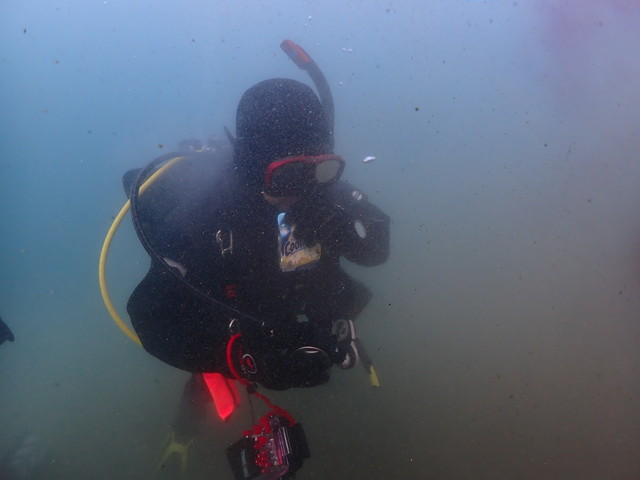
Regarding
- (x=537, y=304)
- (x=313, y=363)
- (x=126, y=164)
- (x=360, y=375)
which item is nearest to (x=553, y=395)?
(x=537, y=304)

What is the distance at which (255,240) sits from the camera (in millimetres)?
2025

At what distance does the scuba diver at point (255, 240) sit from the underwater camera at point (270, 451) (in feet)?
0.91

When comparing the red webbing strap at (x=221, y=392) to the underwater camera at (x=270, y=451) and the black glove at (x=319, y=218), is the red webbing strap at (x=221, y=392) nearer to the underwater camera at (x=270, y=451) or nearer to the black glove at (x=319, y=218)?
the underwater camera at (x=270, y=451)

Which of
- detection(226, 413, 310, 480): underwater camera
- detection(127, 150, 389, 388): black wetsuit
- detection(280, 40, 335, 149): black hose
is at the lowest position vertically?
detection(226, 413, 310, 480): underwater camera

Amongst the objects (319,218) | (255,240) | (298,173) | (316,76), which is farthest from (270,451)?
(316,76)

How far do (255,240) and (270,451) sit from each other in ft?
3.83

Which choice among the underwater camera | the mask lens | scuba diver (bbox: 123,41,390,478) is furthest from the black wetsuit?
the underwater camera

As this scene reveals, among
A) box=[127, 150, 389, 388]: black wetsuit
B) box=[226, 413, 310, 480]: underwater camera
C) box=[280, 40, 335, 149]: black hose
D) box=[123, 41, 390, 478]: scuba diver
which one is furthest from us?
box=[280, 40, 335, 149]: black hose

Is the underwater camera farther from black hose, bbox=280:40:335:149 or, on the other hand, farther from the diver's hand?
black hose, bbox=280:40:335:149

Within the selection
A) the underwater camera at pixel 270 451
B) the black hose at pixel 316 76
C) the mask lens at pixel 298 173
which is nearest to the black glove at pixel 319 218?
the mask lens at pixel 298 173

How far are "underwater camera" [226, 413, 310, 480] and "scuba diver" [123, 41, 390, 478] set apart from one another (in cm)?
28

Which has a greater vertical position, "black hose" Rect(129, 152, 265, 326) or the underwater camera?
"black hose" Rect(129, 152, 265, 326)

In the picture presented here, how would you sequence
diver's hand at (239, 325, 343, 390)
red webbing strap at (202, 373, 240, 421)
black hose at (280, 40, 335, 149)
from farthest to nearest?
1. red webbing strap at (202, 373, 240, 421)
2. black hose at (280, 40, 335, 149)
3. diver's hand at (239, 325, 343, 390)

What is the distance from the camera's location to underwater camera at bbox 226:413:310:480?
1948mm
